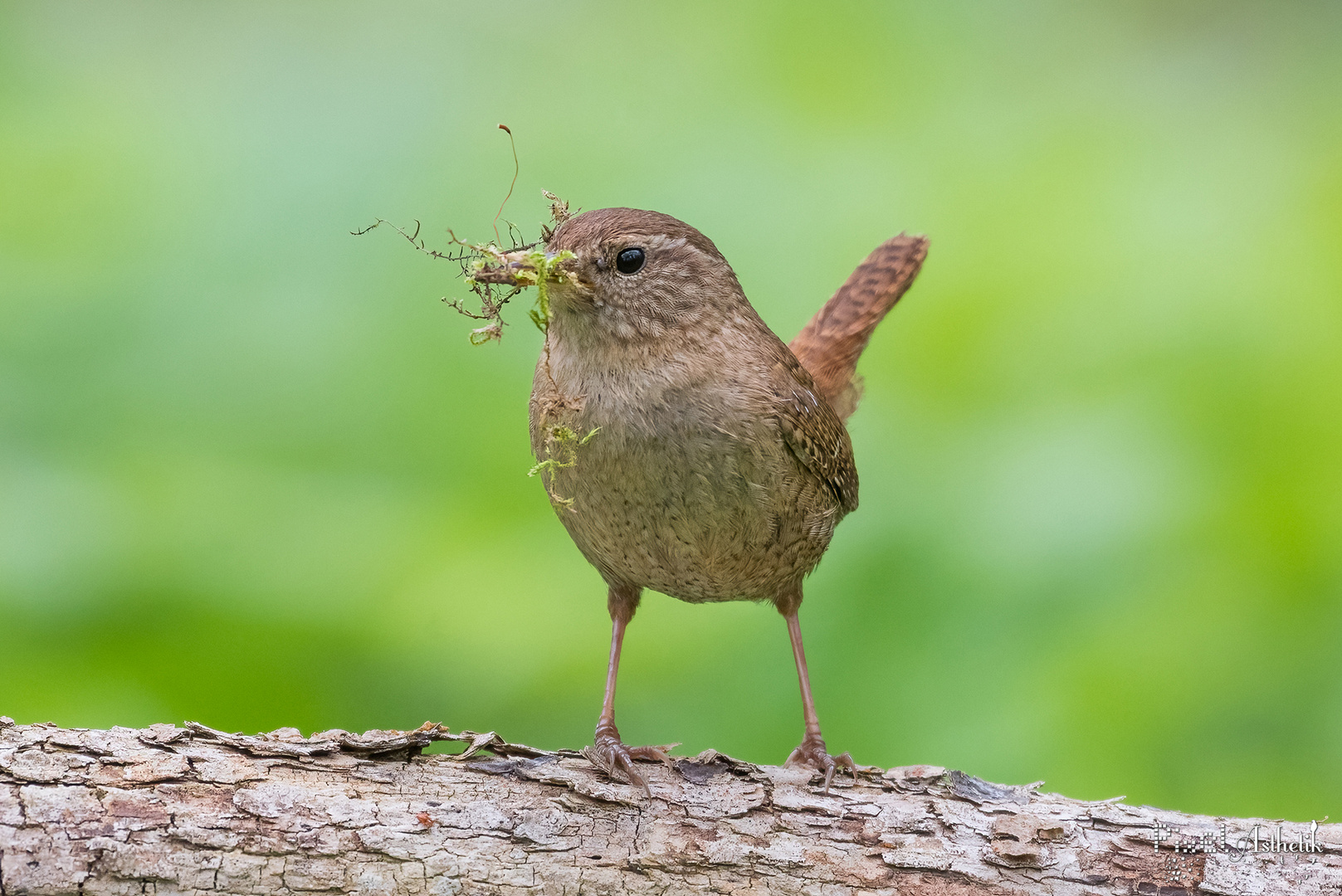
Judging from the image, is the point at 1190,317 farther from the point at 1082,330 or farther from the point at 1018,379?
the point at 1018,379

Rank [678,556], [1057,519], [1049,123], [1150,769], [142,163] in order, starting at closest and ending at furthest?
[678,556] → [1150,769] → [1057,519] → [142,163] → [1049,123]

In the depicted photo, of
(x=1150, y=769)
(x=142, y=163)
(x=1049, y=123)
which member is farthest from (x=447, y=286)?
(x=1150, y=769)

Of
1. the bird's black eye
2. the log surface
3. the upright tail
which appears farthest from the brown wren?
the upright tail

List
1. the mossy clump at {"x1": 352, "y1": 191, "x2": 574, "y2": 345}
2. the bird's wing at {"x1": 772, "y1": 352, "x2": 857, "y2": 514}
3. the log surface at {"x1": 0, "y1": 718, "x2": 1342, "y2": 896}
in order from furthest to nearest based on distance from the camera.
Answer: the bird's wing at {"x1": 772, "y1": 352, "x2": 857, "y2": 514} → the mossy clump at {"x1": 352, "y1": 191, "x2": 574, "y2": 345} → the log surface at {"x1": 0, "y1": 718, "x2": 1342, "y2": 896}

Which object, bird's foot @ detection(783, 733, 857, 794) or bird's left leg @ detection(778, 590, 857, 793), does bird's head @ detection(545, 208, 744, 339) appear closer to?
bird's left leg @ detection(778, 590, 857, 793)

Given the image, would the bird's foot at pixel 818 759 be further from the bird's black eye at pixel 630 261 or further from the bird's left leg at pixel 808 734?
the bird's black eye at pixel 630 261

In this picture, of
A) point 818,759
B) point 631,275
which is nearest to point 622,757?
point 818,759

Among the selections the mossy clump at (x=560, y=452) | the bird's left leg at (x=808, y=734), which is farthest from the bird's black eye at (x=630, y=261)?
the bird's left leg at (x=808, y=734)
